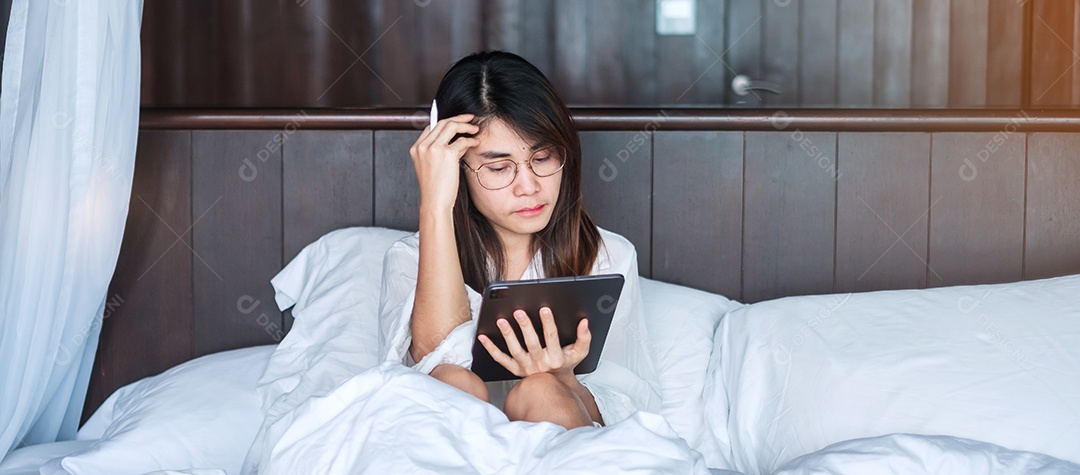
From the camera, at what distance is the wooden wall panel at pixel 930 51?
1.90m

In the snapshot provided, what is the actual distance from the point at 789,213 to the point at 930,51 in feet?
1.85

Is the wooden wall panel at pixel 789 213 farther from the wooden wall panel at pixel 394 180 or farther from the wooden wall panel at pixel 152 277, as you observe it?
the wooden wall panel at pixel 152 277

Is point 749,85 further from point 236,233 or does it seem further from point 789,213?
point 236,233

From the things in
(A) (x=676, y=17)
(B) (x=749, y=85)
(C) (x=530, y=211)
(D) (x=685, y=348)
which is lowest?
(D) (x=685, y=348)

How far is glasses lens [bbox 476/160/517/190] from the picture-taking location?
1312mm

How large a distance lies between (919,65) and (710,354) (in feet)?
2.88

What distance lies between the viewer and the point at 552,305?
3.72ft

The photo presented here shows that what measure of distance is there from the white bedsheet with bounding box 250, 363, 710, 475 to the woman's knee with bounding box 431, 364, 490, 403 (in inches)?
4.1

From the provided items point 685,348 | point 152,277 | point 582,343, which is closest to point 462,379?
point 582,343

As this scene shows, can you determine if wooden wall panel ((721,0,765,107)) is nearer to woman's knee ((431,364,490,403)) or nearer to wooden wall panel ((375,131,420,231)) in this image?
wooden wall panel ((375,131,420,231))

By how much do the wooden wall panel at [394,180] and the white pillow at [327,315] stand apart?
6 cm

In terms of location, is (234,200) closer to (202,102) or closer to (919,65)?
(202,102)

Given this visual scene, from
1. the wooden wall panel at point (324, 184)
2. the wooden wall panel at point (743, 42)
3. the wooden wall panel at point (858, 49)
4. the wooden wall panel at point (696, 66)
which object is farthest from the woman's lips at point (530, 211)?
the wooden wall panel at point (858, 49)

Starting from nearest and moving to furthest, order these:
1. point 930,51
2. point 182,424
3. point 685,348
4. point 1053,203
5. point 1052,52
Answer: point 182,424 → point 685,348 → point 1053,203 → point 1052,52 → point 930,51
